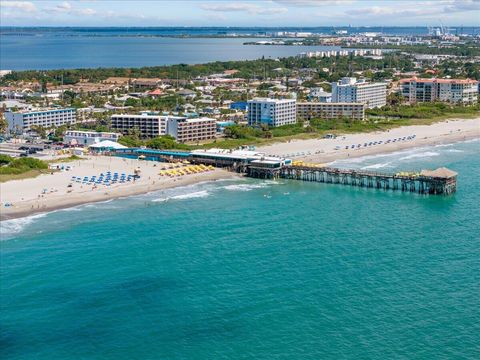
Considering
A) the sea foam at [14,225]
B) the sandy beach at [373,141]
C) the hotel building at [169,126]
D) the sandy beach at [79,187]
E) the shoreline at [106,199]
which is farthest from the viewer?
the hotel building at [169,126]

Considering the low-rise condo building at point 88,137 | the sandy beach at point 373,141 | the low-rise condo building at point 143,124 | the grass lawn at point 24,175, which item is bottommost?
the grass lawn at point 24,175

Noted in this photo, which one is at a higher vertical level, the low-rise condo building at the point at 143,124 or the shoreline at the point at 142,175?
the low-rise condo building at the point at 143,124

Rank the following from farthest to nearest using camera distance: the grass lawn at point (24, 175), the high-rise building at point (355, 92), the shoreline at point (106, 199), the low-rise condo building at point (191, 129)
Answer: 1. the high-rise building at point (355, 92)
2. the low-rise condo building at point (191, 129)
3. the grass lawn at point (24, 175)
4. the shoreline at point (106, 199)

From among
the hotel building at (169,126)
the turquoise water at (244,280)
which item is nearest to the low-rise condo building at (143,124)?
the hotel building at (169,126)

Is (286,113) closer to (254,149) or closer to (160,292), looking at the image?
(254,149)

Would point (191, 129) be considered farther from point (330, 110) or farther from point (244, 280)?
point (244, 280)

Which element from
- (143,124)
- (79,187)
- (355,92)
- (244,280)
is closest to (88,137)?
(143,124)

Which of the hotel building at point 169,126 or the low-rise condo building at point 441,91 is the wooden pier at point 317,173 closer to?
the hotel building at point 169,126
